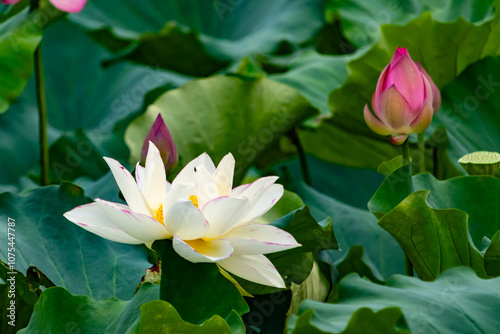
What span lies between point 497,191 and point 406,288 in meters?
0.28

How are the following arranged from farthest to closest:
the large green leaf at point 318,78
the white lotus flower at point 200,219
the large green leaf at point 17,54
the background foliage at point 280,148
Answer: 1. the large green leaf at point 318,78
2. the large green leaf at point 17,54
3. the background foliage at point 280,148
4. the white lotus flower at point 200,219

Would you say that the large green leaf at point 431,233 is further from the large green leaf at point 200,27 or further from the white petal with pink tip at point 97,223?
the large green leaf at point 200,27

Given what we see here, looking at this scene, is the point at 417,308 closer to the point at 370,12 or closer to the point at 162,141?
the point at 162,141

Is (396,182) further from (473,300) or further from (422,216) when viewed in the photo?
(473,300)

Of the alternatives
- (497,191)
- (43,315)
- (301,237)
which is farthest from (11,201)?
(497,191)

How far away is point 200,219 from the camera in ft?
2.09

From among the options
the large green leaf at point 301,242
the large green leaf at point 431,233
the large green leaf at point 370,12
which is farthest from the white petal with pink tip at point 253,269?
the large green leaf at point 370,12

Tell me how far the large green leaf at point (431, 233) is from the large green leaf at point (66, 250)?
0.34 meters

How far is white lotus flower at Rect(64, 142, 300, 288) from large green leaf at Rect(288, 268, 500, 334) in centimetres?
7

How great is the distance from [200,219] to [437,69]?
0.92 m

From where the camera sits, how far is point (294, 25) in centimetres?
191

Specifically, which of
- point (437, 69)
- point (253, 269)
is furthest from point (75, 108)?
point (253, 269)

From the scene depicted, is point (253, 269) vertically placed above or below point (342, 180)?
above

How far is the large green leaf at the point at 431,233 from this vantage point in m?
0.84
